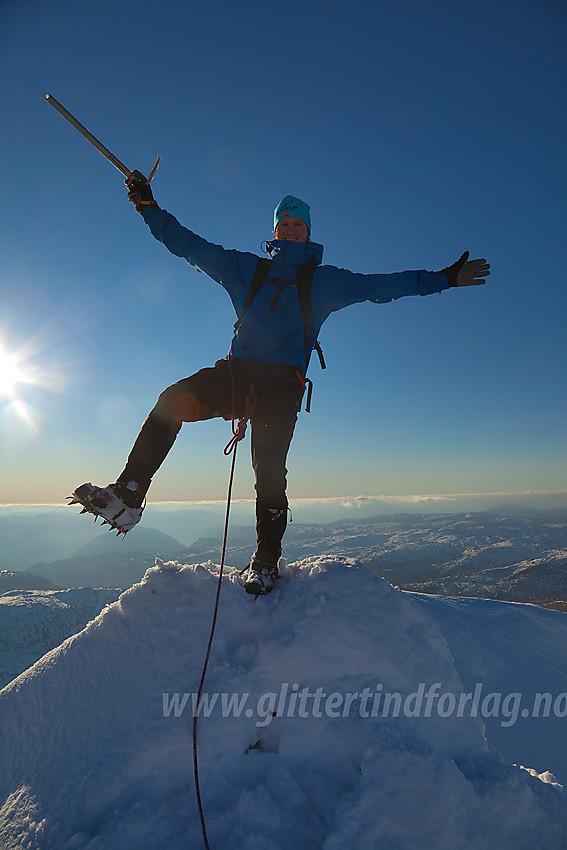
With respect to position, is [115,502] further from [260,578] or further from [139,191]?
[139,191]

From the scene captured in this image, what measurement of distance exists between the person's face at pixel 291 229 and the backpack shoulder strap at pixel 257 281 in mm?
691

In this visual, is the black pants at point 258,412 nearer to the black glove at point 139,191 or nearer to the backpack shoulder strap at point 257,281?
the backpack shoulder strap at point 257,281

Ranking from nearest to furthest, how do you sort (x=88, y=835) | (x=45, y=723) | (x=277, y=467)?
(x=88, y=835)
(x=45, y=723)
(x=277, y=467)

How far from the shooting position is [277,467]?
12.6ft

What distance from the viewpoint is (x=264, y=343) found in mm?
4043

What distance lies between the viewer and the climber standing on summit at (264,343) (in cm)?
364

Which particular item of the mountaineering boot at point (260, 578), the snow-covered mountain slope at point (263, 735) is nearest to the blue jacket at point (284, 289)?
the mountaineering boot at point (260, 578)

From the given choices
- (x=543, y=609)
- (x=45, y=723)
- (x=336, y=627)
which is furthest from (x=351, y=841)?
(x=543, y=609)

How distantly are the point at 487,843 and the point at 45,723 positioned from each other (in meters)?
2.65

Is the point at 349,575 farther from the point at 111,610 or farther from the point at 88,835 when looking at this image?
the point at 88,835

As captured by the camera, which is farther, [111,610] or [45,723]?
[111,610]

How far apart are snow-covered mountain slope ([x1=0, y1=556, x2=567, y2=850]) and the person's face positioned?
3.96 meters

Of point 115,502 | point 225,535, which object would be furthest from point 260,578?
point 115,502

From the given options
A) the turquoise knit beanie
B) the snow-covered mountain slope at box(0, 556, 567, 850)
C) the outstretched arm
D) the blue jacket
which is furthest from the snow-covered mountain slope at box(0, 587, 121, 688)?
the outstretched arm
